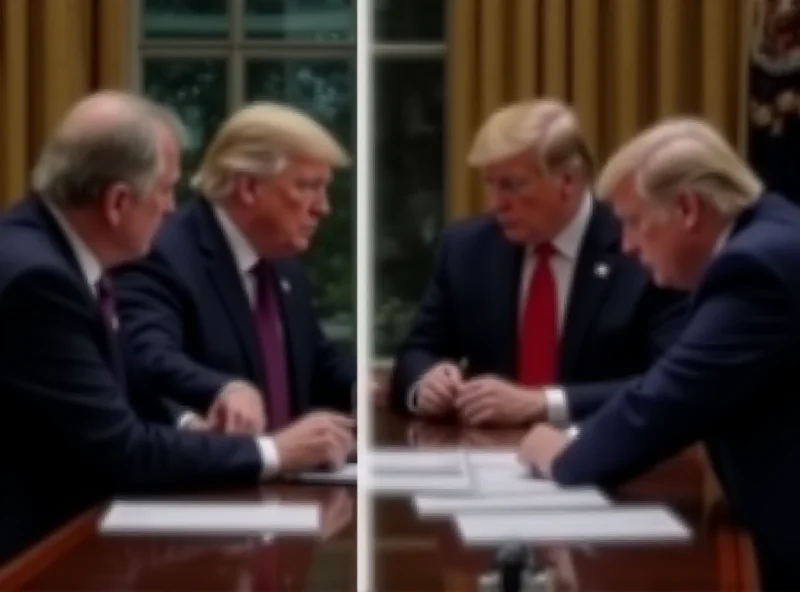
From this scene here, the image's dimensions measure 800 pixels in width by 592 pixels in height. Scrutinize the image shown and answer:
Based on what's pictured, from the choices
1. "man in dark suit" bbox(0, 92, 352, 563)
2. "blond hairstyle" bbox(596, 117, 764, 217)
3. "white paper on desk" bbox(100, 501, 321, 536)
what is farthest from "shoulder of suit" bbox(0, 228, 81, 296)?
"blond hairstyle" bbox(596, 117, 764, 217)

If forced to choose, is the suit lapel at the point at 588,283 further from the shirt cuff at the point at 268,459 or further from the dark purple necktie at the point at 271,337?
the shirt cuff at the point at 268,459

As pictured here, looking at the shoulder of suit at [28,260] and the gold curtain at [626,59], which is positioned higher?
the gold curtain at [626,59]

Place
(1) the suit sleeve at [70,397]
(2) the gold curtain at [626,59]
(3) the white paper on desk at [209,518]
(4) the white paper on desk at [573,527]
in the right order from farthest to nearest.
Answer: (2) the gold curtain at [626,59] < (1) the suit sleeve at [70,397] < (3) the white paper on desk at [209,518] < (4) the white paper on desk at [573,527]

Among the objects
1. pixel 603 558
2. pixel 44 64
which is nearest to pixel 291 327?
pixel 44 64

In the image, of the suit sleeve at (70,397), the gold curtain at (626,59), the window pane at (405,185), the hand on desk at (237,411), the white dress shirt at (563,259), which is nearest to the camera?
the suit sleeve at (70,397)

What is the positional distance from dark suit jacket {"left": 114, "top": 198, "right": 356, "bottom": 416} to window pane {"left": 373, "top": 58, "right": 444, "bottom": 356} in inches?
5.4

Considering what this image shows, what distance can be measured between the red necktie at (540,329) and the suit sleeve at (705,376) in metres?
0.75

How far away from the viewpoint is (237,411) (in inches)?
79.0

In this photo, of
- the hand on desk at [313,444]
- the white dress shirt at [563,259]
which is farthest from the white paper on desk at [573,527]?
the white dress shirt at [563,259]

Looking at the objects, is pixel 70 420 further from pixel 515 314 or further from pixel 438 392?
pixel 515 314

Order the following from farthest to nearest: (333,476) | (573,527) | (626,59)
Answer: (626,59)
(333,476)
(573,527)

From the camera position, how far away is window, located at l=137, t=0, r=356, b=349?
2.11m

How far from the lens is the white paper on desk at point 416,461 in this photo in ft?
5.69

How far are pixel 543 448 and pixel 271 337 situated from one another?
67cm
